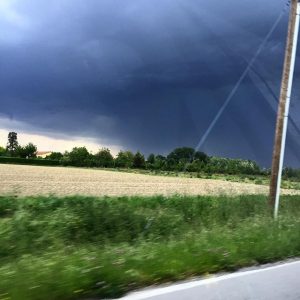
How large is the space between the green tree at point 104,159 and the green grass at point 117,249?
102162 mm

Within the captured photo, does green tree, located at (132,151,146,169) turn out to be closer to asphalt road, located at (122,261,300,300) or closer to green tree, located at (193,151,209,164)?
green tree, located at (193,151,209,164)

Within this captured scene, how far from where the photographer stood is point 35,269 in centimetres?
616

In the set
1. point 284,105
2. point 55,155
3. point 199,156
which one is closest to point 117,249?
point 284,105

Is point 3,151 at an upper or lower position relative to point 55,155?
upper

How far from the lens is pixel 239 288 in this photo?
6.45 m

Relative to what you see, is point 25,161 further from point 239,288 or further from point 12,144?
point 239,288

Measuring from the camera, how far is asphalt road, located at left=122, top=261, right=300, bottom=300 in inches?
228

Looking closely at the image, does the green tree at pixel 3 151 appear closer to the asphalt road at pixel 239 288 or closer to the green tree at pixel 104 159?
the green tree at pixel 104 159

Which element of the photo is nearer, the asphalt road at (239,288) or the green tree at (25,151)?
the asphalt road at (239,288)

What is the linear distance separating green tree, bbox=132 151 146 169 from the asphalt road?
368 ft

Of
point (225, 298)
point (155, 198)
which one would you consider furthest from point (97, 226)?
point (155, 198)

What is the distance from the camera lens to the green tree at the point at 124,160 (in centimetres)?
12294

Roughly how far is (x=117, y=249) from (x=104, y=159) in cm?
11706

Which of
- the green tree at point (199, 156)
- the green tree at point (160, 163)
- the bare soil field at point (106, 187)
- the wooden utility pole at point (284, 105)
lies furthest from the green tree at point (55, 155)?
the wooden utility pole at point (284, 105)
